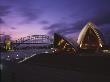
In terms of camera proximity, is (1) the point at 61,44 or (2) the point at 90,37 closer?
(1) the point at 61,44

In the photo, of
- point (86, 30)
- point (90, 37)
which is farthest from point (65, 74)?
point (90, 37)

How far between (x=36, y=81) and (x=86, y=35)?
56485 mm

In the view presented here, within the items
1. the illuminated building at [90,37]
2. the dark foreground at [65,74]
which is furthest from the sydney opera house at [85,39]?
the dark foreground at [65,74]

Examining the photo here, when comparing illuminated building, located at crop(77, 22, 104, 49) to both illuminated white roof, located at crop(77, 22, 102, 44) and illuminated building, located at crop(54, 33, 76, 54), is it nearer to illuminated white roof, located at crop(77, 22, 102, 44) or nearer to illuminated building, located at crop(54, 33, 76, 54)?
illuminated white roof, located at crop(77, 22, 102, 44)

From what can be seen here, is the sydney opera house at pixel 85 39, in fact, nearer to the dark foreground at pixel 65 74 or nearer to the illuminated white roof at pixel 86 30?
the illuminated white roof at pixel 86 30

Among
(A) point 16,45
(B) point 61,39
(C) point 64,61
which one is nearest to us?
(C) point 64,61

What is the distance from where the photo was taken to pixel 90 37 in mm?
70625

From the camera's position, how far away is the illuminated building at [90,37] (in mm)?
66938

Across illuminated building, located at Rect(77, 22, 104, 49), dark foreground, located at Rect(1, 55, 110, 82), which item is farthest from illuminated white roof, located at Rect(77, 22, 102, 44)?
dark foreground, located at Rect(1, 55, 110, 82)

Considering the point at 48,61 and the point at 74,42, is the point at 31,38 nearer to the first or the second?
the point at 74,42

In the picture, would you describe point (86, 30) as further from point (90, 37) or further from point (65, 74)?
point (65, 74)

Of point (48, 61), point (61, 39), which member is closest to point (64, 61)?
point (48, 61)

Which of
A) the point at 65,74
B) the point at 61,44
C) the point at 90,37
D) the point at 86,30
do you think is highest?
the point at 86,30

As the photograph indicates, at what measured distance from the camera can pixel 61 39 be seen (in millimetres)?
65125
